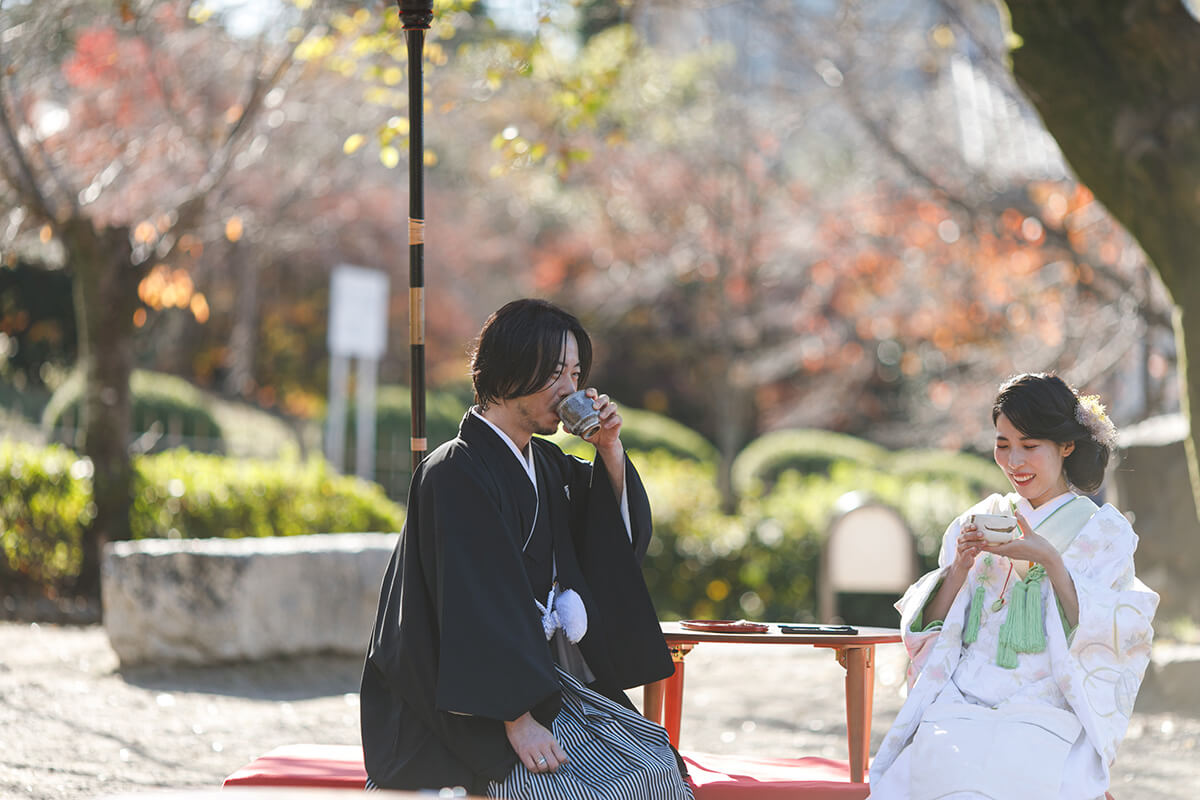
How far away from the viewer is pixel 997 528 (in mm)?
3025

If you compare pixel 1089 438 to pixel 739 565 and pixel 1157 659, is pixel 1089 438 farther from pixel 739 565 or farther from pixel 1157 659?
pixel 739 565

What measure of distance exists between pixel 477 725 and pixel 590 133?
11.0m

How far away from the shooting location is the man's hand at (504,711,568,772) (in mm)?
2930

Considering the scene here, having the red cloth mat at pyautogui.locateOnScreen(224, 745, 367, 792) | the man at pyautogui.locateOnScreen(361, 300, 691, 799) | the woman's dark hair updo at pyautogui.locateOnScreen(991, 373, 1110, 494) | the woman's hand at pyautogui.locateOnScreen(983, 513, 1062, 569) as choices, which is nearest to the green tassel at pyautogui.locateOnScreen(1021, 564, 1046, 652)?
the woman's hand at pyautogui.locateOnScreen(983, 513, 1062, 569)

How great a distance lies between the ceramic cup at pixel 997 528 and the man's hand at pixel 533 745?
1.11 m

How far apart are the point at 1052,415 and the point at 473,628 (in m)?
1.48

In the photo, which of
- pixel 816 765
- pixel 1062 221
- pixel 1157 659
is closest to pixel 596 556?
pixel 816 765

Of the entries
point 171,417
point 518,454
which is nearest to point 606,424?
point 518,454

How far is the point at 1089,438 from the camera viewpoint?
125 inches

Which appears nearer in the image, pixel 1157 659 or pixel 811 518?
pixel 1157 659

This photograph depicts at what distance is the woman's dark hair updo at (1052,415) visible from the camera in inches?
124

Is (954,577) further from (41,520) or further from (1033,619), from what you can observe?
(41,520)

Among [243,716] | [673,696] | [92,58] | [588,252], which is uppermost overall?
[92,58]

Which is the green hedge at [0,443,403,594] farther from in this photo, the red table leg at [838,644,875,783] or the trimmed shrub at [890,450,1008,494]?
the trimmed shrub at [890,450,1008,494]
